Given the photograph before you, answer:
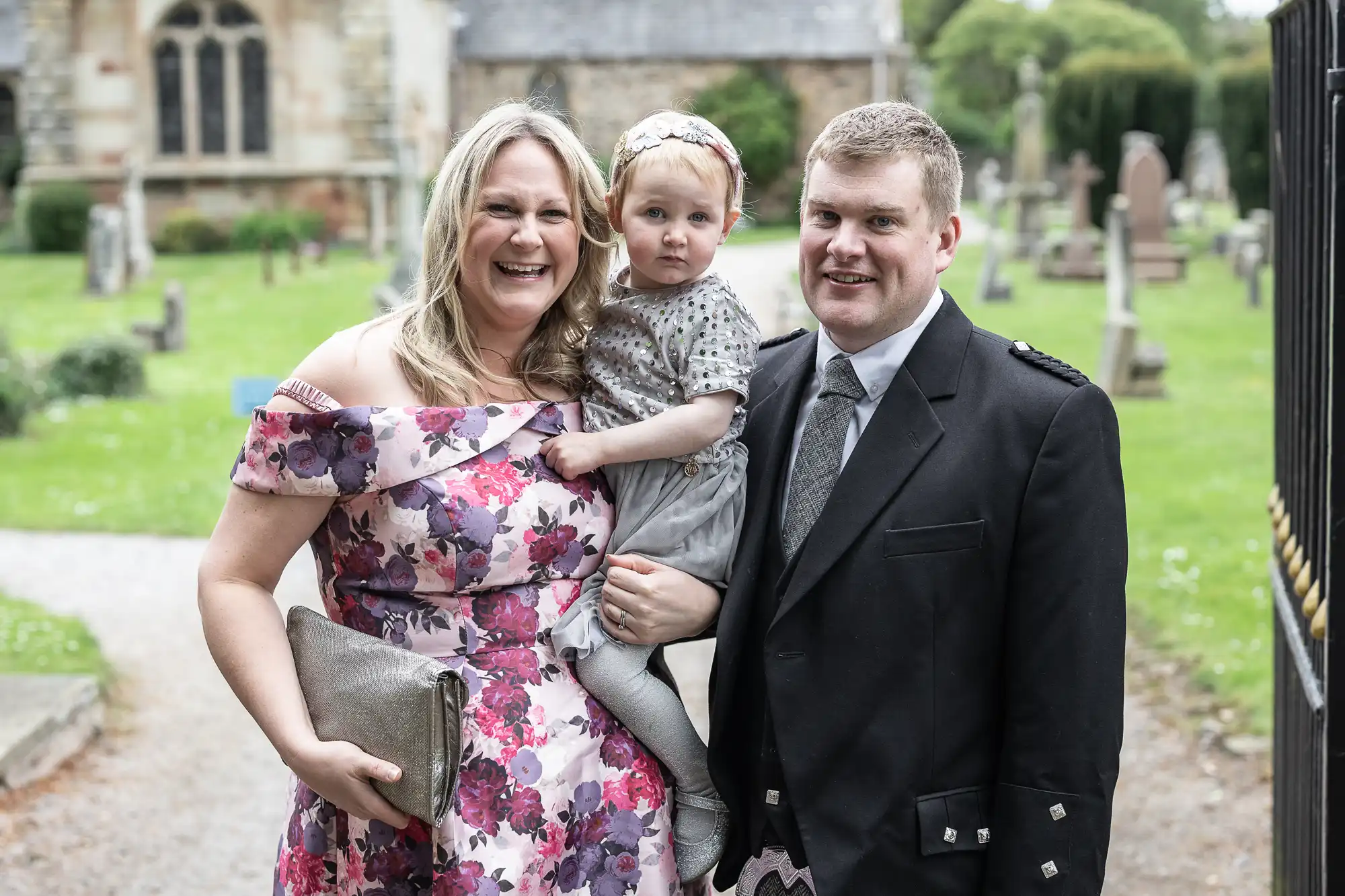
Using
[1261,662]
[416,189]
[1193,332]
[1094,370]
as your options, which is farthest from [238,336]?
[1261,662]

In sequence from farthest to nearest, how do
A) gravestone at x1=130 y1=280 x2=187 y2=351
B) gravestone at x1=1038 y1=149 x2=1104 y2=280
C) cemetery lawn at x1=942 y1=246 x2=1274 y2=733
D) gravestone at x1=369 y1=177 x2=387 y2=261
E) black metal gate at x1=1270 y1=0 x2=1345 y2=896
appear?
gravestone at x1=369 y1=177 x2=387 y2=261, gravestone at x1=1038 y1=149 x2=1104 y2=280, gravestone at x1=130 y1=280 x2=187 y2=351, cemetery lawn at x1=942 y1=246 x2=1274 y2=733, black metal gate at x1=1270 y1=0 x2=1345 y2=896

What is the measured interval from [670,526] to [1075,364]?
12549mm

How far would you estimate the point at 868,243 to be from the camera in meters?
2.41

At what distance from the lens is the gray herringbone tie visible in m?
2.57

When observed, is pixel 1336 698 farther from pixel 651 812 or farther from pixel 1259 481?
pixel 1259 481

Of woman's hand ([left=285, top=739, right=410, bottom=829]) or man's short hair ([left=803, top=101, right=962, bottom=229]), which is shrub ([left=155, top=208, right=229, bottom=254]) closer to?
woman's hand ([left=285, top=739, right=410, bottom=829])

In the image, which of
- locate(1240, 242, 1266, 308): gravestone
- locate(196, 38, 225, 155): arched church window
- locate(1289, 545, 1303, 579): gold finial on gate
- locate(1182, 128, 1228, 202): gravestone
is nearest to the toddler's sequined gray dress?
locate(1289, 545, 1303, 579): gold finial on gate

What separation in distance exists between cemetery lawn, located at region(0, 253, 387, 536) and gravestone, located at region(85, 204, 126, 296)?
0.86 ft

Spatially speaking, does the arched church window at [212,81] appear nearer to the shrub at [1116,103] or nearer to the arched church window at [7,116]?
the arched church window at [7,116]

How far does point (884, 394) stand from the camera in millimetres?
2561

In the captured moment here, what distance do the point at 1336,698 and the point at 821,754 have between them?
1147mm

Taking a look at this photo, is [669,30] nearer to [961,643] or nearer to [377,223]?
[377,223]

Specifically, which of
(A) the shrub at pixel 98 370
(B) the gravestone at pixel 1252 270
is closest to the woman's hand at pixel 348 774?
(A) the shrub at pixel 98 370

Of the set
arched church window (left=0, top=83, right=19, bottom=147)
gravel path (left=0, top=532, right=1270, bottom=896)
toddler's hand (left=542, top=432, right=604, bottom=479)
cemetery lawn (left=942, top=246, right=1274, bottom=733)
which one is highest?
arched church window (left=0, top=83, right=19, bottom=147)
